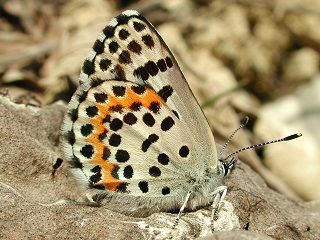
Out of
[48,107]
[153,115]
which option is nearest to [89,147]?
[153,115]

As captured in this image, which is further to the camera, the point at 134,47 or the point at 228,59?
the point at 228,59

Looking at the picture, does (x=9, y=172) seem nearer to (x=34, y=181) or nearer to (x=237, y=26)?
(x=34, y=181)

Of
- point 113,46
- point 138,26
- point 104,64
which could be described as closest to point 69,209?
point 104,64

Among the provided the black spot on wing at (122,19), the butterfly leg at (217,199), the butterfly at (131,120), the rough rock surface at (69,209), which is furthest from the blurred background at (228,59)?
the black spot on wing at (122,19)

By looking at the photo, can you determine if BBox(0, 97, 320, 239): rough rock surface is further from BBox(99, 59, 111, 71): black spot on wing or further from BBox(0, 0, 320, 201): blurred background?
BBox(0, 0, 320, 201): blurred background

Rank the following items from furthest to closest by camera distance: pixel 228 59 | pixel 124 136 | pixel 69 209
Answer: pixel 228 59
pixel 124 136
pixel 69 209

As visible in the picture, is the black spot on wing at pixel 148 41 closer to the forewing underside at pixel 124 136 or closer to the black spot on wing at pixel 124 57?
the black spot on wing at pixel 124 57

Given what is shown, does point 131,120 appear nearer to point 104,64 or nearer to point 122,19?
point 104,64

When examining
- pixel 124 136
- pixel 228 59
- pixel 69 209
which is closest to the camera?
pixel 69 209

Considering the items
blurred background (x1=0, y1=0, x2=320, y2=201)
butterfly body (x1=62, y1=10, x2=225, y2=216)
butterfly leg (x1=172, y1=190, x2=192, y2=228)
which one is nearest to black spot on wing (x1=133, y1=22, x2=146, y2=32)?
butterfly body (x1=62, y1=10, x2=225, y2=216)
